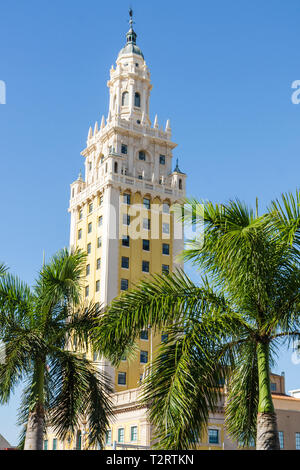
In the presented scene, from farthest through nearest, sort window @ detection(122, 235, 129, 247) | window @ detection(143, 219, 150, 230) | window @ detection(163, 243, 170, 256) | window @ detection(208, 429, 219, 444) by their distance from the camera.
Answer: window @ detection(163, 243, 170, 256) < window @ detection(143, 219, 150, 230) < window @ detection(122, 235, 129, 247) < window @ detection(208, 429, 219, 444)

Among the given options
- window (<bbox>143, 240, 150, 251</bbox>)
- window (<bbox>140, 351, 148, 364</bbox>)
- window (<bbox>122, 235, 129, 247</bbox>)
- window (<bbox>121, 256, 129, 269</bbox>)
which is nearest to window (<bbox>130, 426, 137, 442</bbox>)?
window (<bbox>140, 351, 148, 364</bbox>)

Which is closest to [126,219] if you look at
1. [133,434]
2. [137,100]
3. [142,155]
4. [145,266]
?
[145,266]

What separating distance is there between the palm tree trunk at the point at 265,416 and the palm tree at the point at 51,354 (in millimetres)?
6540

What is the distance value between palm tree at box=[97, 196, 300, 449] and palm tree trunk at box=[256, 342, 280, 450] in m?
0.02

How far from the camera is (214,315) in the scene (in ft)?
52.2

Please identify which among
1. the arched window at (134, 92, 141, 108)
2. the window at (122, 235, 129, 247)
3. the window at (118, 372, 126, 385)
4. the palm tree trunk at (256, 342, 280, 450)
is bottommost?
the palm tree trunk at (256, 342, 280, 450)

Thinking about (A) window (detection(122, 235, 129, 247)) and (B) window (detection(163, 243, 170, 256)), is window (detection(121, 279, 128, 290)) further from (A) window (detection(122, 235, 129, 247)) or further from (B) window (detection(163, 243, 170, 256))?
(B) window (detection(163, 243, 170, 256))

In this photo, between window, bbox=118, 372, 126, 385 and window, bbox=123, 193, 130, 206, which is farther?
window, bbox=123, 193, 130, 206

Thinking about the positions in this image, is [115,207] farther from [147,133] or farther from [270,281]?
[270,281]

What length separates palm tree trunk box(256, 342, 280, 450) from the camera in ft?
47.8

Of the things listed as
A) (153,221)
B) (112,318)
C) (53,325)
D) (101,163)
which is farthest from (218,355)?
(101,163)

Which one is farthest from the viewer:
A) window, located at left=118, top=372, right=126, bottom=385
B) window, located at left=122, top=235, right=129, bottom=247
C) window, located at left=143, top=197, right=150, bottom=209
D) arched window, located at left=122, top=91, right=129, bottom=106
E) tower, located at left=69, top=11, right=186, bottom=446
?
arched window, located at left=122, top=91, right=129, bottom=106

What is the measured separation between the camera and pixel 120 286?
3169 inches

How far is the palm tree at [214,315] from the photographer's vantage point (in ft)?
49.8
